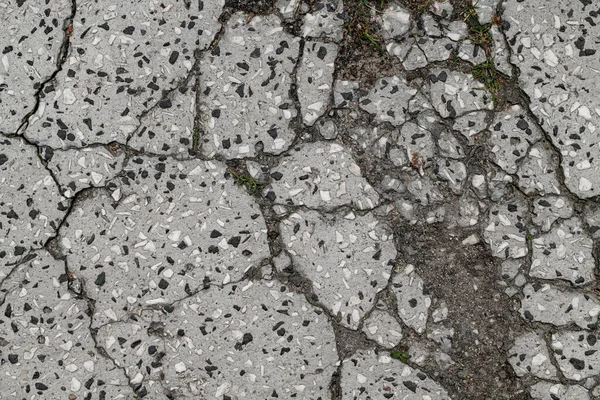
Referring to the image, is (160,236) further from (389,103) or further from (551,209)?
(551,209)

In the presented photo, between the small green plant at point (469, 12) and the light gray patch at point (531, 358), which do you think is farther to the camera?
the small green plant at point (469, 12)

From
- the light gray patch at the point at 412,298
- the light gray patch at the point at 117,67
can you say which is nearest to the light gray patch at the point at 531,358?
the light gray patch at the point at 412,298

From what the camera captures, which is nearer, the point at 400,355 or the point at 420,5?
the point at 400,355

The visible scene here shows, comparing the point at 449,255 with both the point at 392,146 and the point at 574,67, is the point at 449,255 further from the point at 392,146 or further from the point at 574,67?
the point at 574,67

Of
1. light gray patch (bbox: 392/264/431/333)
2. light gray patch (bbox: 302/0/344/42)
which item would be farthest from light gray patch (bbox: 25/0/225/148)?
light gray patch (bbox: 392/264/431/333)

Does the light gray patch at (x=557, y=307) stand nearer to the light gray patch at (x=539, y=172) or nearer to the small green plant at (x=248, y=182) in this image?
the light gray patch at (x=539, y=172)

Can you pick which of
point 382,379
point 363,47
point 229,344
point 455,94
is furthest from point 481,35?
point 229,344

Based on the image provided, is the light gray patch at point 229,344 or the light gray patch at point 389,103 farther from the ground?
the light gray patch at point 389,103

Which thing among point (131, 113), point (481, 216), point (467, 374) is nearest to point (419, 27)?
point (481, 216)

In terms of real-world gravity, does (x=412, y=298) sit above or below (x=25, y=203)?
below
